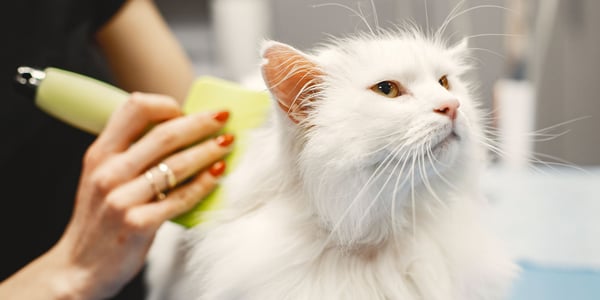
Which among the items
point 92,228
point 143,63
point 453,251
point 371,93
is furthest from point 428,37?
point 143,63

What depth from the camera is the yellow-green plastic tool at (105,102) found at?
0.41m

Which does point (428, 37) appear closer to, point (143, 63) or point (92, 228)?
point (92, 228)

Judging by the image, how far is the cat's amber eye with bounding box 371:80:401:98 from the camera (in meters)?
0.30

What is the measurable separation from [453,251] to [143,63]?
0.46 meters

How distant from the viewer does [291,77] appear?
31 cm

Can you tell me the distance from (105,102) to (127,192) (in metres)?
0.09

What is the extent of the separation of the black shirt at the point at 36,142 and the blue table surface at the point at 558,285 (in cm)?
36

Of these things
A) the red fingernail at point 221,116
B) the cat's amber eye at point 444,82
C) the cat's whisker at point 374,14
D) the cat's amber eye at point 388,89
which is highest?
the cat's whisker at point 374,14

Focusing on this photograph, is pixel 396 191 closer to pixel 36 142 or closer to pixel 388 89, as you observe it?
pixel 388 89

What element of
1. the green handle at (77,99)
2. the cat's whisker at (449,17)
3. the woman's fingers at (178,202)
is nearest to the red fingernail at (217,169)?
the woman's fingers at (178,202)

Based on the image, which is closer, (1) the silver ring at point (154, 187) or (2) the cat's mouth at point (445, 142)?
(2) the cat's mouth at point (445, 142)

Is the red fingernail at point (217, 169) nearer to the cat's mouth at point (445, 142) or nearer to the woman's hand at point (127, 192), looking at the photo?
the woman's hand at point (127, 192)

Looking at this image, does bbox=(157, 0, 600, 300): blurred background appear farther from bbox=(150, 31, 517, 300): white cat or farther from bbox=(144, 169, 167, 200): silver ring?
bbox=(144, 169, 167, 200): silver ring

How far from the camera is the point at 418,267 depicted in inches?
13.3
